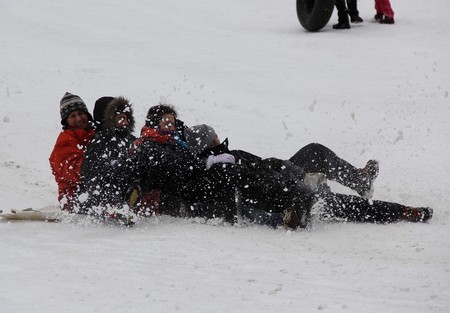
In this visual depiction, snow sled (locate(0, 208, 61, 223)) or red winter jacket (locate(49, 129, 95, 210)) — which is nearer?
snow sled (locate(0, 208, 61, 223))

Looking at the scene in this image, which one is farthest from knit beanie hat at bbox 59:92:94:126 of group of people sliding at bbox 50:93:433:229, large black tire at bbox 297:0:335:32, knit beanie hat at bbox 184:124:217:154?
large black tire at bbox 297:0:335:32

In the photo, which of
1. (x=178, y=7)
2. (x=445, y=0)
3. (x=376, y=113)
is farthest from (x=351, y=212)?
(x=445, y=0)

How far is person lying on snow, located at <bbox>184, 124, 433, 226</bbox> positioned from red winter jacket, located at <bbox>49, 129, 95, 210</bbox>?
86 cm

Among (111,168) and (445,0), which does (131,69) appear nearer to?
(111,168)

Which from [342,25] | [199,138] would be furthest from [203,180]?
[342,25]

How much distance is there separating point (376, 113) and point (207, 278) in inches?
189

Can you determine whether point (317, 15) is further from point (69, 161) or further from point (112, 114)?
point (69, 161)

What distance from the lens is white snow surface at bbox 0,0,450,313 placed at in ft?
11.0

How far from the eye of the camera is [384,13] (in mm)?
11805

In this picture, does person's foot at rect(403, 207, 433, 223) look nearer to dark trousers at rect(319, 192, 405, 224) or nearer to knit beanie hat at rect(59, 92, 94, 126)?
dark trousers at rect(319, 192, 405, 224)

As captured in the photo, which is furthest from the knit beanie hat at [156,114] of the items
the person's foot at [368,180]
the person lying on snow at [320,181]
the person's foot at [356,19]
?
the person's foot at [356,19]

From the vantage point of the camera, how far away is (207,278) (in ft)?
11.8

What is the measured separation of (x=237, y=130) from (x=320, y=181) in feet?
7.82

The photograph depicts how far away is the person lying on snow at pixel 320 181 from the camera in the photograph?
479cm
